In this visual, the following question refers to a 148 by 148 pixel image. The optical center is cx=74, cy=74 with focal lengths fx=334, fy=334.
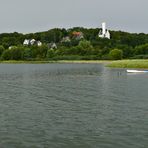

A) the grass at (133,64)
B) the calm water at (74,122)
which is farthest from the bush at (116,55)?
the calm water at (74,122)

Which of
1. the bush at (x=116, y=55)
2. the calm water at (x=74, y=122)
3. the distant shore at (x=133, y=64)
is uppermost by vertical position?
the bush at (x=116, y=55)

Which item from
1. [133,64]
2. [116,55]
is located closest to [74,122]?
[133,64]

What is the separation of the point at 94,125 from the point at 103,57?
173m

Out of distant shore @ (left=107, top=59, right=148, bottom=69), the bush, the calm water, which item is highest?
the bush

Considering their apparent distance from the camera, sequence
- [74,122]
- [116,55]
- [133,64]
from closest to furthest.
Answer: [74,122] < [133,64] < [116,55]

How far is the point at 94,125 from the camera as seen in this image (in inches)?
1002

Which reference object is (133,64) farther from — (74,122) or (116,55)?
(74,122)

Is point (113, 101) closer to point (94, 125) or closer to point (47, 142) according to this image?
point (94, 125)

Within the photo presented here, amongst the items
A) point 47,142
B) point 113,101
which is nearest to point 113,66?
point 113,101

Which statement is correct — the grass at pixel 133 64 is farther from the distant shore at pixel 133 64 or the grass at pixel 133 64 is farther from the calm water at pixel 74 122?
the calm water at pixel 74 122

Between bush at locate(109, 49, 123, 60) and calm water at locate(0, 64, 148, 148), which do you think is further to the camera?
bush at locate(109, 49, 123, 60)

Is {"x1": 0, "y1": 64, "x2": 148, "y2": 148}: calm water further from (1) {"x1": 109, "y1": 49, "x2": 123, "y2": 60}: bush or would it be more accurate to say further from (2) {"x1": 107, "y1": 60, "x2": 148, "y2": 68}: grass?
(1) {"x1": 109, "y1": 49, "x2": 123, "y2": 60}: bush

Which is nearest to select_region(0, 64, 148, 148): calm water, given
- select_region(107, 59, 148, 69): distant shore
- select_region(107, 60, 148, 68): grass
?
select_region(107, 59, 148, 69): distant shore

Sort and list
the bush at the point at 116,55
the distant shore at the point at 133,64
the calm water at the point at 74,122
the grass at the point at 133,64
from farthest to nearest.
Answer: the bush at the point at 116,55
the grass at the point at 133,64
the distant shore at the point at 133,64
the calm water at the point at 74,122
